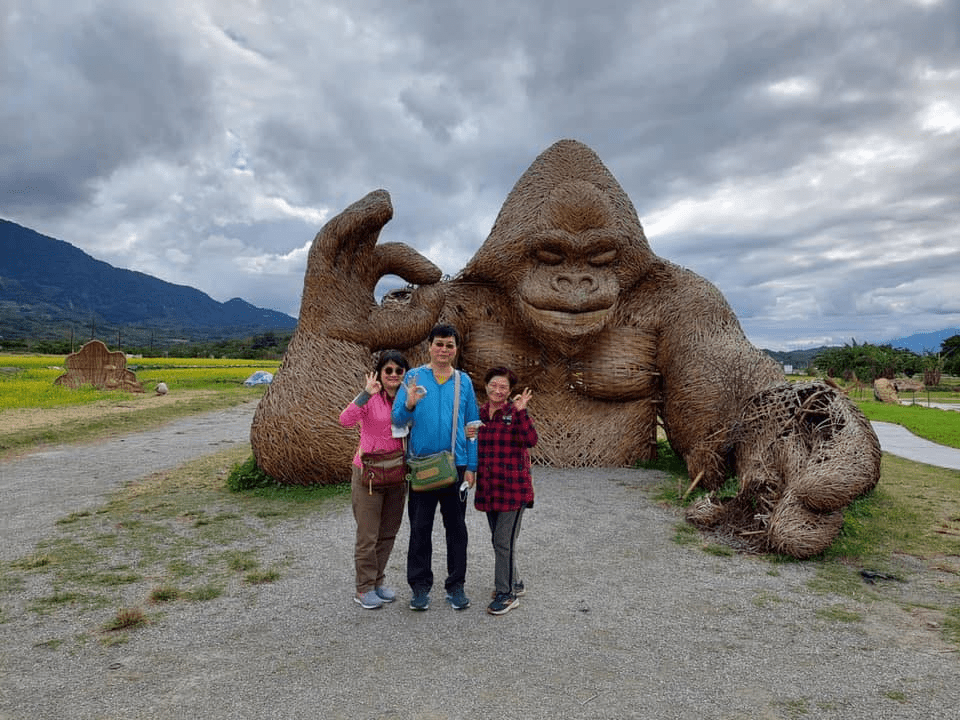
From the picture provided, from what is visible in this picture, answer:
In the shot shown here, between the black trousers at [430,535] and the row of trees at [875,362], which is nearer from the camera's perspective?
the black trousers at [430,535]

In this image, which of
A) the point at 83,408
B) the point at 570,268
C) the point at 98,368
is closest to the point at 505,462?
the point at 570,268

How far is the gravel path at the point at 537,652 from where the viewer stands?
94.5 inches

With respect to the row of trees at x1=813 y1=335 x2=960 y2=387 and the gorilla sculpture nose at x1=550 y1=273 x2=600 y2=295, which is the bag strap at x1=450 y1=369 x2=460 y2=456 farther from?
the row of trees at x1=813 y1=335 x2=960 y2=387

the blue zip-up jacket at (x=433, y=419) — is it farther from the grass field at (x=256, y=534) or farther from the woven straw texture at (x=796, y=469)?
the woven straw texture at (x=796, y=469)

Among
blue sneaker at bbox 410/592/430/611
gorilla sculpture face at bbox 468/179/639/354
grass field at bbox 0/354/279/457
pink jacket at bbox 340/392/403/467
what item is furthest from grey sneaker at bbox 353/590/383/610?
grass field at bbox 0/354/279/457

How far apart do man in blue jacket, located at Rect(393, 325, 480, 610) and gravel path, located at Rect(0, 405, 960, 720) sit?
19cm

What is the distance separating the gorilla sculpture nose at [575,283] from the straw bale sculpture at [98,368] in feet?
54.6

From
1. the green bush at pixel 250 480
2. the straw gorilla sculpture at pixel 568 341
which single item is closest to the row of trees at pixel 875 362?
the straw gorilla sculpture at pixel 568 341

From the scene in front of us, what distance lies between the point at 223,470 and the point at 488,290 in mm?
3862

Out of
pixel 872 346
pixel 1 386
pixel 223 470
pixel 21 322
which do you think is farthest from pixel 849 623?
pixel 21 322

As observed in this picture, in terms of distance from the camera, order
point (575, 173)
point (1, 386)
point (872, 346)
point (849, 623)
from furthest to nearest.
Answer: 1. point (872, 346)
2. point (1, 386)
3. point (575, 173)
4. point (849, 623)

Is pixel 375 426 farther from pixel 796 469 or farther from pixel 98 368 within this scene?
pixel 98 368

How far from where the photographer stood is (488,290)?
752 cm

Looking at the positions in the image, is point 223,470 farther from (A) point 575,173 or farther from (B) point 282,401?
(A) point 575,173
